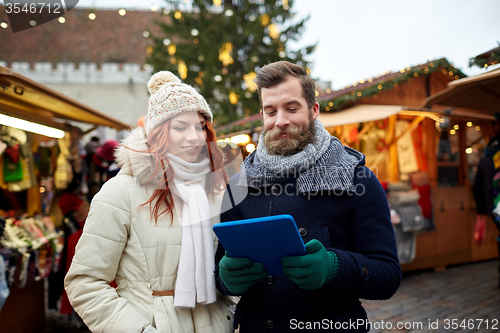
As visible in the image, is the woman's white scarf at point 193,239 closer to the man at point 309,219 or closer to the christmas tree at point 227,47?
the man at point 309,219

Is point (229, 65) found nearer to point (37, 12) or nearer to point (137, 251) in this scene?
point (37, 12)

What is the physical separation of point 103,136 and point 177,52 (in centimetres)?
624

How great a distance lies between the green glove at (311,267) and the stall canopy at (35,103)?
2753 millimetres

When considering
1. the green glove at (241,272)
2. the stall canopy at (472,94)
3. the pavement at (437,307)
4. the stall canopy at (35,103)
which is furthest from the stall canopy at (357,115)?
the green glove at (241,272)

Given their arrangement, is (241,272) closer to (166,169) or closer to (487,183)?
(166,169)

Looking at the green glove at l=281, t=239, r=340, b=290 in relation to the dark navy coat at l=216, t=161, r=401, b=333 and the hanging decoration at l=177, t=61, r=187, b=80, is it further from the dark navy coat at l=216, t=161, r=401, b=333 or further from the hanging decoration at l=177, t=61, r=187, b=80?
the hanging decoration at l=177, t=61, r=187, b=80

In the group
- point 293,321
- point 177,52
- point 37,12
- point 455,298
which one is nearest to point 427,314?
point 455,298

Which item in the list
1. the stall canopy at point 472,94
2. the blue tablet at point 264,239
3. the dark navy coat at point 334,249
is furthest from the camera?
the stall canopy at point 472,94

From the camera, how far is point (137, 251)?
1.64 metres

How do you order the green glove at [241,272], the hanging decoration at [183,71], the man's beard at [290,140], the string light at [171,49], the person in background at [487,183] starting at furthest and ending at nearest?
1. the string light at [171,49]
2. the hanging decoration at [183,71]
3. the person in background at [487,183]
4. the man's beard at [290,140]
5. the green glove at [241,272]

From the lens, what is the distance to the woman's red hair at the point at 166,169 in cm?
172

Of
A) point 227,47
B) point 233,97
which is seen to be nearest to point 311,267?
point 233,97

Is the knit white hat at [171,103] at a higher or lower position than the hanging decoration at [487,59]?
lower

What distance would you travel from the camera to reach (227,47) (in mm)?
15055
